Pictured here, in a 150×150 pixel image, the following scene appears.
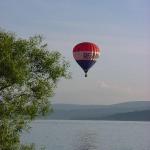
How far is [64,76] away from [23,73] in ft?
8.17

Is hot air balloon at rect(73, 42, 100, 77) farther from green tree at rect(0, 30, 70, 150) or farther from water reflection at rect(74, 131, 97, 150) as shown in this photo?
water reflection at rect(74, 131, 97, 150)

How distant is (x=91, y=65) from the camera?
5256cm

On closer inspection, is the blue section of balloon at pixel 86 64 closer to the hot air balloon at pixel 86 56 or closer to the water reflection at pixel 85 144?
the hot air balloon at pixel 86 56

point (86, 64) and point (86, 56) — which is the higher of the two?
point (86, 56)

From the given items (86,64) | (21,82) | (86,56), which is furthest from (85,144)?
(21,82)

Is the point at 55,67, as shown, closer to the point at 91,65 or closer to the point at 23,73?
the point at 23,73

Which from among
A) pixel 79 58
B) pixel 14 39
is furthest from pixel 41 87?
pixel 79 58

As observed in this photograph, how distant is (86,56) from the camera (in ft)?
172

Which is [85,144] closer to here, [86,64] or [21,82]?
[86,64]

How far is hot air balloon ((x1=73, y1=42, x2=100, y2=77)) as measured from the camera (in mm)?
52219

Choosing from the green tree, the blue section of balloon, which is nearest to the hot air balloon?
the blue section of balloon

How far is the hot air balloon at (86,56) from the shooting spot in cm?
5222

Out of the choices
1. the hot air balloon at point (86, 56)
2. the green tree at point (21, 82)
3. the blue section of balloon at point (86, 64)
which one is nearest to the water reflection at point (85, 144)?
the hot air balloon at point (86, 56)

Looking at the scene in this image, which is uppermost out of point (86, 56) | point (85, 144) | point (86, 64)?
point (86, 56)
